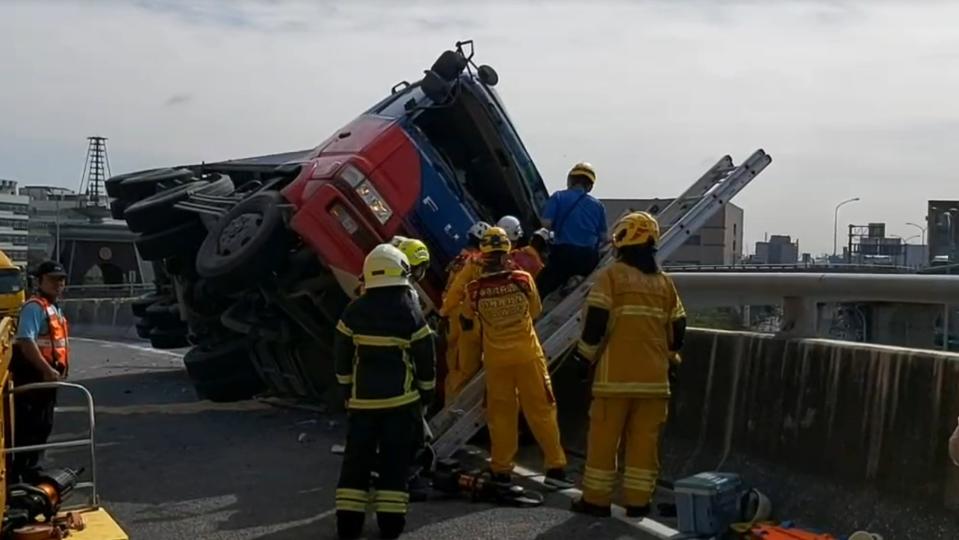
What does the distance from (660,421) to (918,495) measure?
1627 millimetres

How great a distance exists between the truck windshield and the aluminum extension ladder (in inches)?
106

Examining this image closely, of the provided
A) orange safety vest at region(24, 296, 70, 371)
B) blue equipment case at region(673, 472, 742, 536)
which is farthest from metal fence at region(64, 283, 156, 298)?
blue equipment case at region(673, 472, 742, 536)

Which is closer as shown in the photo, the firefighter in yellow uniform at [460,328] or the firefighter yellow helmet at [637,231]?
the firefighter yellow helmet at [637,231]

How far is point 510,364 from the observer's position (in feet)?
23.9

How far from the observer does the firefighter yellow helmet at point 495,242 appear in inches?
295

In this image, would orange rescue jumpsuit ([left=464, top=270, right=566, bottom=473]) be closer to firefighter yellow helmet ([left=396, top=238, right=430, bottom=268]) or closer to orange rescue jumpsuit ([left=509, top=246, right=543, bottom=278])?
firefighter yellow helmet ([left=396, top=238, right=430, bottom=268])

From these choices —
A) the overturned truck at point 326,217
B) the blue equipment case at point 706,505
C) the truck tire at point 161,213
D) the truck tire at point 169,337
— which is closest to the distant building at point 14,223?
the truck tire at point 169,337

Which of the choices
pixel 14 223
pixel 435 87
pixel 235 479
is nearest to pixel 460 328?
pixel 235 479

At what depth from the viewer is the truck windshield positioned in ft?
19.4

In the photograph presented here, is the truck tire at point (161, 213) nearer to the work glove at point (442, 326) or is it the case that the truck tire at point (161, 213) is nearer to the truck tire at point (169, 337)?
the truck tire at point (169, 337)

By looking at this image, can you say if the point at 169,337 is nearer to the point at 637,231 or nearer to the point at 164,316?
the point at 164,316

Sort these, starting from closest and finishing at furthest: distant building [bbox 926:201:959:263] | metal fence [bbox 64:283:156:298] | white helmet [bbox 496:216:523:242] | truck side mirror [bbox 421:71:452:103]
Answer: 1. white helmet [bbox 496:216:523:242]
2. truck side mirror [bbox 421:71:452:103]
3. distant building [bbox 926:201:959:263]
4. metal fence [bbox 64:283:156:298]

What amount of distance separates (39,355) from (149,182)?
5.44 meters

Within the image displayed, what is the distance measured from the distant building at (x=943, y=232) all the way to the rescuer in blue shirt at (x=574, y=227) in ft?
37.1
